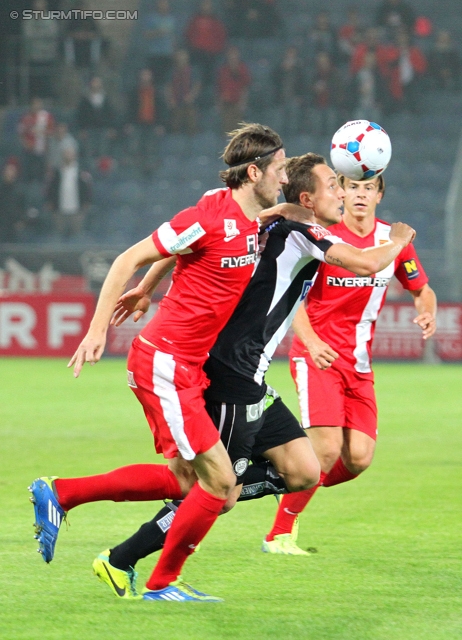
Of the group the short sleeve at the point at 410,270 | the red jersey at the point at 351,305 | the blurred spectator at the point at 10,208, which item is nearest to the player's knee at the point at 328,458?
the red jersey at the point at 351,305

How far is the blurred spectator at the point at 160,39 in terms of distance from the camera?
22.5 m

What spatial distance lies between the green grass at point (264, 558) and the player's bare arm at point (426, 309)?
1123 mm

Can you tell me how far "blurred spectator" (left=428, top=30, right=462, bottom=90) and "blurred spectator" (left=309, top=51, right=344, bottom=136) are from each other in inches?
79.6

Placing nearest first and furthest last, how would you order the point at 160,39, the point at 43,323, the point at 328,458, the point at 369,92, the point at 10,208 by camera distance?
the point at 328,458
the point at 43,323
the point at 10,208
the point at 369,92
the point at 160,39

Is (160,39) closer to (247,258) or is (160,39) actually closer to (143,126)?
(143,126)

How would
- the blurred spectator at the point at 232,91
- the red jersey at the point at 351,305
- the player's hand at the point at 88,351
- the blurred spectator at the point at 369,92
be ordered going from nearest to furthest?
the player's hand at the point at 88,351, the red jersey at the point at 351,305, the blurred spectator at the point at 369,92, the blurred spectator at the point at 232,91

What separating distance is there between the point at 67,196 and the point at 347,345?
51.4ft

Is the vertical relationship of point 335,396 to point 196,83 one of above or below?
below

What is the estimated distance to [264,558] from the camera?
5.18 m

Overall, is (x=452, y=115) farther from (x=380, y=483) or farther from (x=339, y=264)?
(x=339, y=264)

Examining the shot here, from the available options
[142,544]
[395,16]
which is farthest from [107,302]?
[395,16]

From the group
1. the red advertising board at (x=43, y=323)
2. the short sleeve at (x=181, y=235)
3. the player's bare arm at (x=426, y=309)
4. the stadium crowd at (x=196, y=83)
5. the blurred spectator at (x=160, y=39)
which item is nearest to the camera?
the short sleeve at (x=181, y=235)

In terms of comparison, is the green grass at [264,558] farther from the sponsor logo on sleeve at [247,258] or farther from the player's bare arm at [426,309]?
the sponsor logo on sleeve at [247,258]

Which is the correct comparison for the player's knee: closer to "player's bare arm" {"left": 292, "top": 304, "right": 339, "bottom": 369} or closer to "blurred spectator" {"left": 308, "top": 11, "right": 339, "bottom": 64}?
"player's bare arm" {"left": 292, "top": 304, "right": 339, "bottom": 369}
